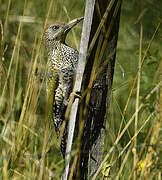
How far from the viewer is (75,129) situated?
2156 mm

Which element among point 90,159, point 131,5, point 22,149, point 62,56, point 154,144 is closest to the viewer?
point 154,144

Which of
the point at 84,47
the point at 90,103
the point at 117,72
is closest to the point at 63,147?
the point at 90,103

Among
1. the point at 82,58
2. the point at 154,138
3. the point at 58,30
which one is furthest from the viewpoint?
the point at 58,30

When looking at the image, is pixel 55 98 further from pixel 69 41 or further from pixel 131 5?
pixel 131 5

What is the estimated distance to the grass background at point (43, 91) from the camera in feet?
6.46

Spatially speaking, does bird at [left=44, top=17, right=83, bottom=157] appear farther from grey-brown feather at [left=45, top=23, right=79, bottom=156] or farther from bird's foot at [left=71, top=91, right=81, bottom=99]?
bird's foot at [left=71, top=91, right=81, bottom=99]

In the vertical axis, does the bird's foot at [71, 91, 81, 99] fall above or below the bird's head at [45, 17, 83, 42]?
below

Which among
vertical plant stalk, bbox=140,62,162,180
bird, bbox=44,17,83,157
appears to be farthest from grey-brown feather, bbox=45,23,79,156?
vertical plant stalk, bbox=140,62,162,180

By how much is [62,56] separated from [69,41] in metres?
0.37

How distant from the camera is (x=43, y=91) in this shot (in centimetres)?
438

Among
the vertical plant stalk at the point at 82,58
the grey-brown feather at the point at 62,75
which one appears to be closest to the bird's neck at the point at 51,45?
the grey-brown feather at the point at 62,75

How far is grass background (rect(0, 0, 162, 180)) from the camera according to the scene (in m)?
1.97

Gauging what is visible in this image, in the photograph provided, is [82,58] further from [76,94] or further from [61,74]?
[61,74]

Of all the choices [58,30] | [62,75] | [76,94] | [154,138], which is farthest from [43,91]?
[154,138]
